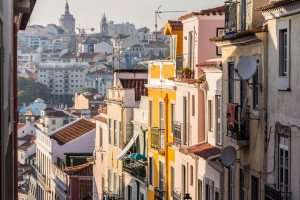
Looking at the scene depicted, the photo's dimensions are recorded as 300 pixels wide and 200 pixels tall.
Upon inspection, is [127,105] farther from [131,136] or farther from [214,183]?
[214,183]

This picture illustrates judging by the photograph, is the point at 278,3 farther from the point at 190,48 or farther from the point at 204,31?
the point at 190,48

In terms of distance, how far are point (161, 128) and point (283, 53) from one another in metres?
18.5

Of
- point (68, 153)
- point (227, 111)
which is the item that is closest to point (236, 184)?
point (227, 111)

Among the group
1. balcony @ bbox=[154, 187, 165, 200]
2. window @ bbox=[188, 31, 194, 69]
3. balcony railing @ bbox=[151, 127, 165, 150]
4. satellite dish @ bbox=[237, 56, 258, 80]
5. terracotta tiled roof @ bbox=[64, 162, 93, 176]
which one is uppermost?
window @ bbox=[188, 31, 194, 69]

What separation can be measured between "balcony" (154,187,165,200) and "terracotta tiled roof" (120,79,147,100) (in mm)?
7979

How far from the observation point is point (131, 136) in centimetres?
4484

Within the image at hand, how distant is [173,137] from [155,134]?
3.00m

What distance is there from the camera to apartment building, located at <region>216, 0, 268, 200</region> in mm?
21375

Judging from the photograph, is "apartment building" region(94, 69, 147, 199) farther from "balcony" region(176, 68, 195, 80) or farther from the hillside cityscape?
"balcony" region(176, 68, 195, 80)

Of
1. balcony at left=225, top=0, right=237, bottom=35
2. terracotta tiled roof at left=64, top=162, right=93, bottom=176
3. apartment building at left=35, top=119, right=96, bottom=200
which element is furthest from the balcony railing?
terracotta tiled roof at left=64, top=162, right=93, bottom=176

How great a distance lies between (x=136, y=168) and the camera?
42906 mm

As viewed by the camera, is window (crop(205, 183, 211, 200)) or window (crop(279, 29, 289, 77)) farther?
window (crop(205, 183, 211, 200))

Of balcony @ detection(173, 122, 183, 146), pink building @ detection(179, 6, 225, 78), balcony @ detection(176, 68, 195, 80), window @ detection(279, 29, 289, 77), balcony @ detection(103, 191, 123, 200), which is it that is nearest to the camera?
window @ detection(279, 29, 289, 77)

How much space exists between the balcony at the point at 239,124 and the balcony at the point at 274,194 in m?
2.40
